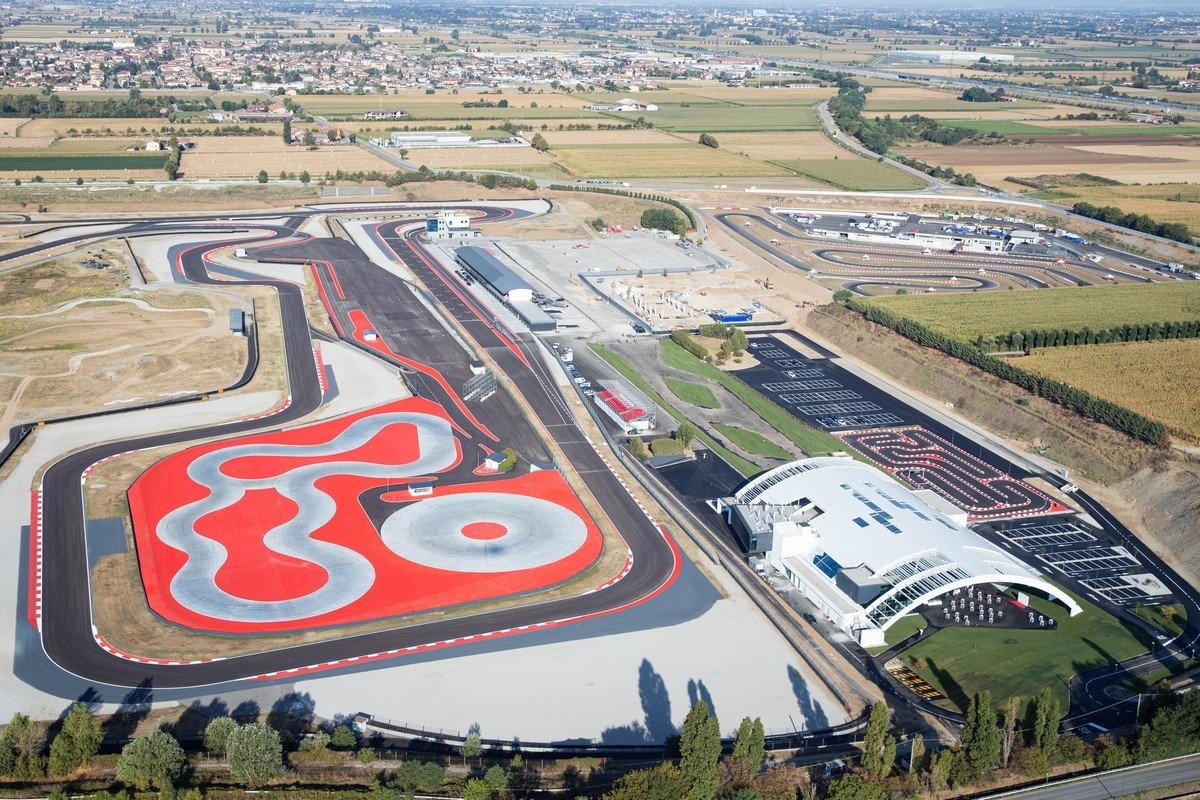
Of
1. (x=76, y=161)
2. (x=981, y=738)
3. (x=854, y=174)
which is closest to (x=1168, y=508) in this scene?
(x=981, y=738)

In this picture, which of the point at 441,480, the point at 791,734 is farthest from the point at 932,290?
the point at 791,734

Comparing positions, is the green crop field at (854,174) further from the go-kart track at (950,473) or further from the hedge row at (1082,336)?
the go-kart track at (950,473)

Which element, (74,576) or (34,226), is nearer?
(74,576)

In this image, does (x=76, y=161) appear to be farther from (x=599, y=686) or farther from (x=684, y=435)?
(x=599, y=686)

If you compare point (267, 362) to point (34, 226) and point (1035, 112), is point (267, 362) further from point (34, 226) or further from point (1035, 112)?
point (1035, 112)

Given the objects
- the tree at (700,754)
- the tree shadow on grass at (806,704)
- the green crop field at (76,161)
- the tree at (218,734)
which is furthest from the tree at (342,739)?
the green crop field at (76,161)

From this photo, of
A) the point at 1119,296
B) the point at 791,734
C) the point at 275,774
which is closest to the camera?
the point at 275,774
